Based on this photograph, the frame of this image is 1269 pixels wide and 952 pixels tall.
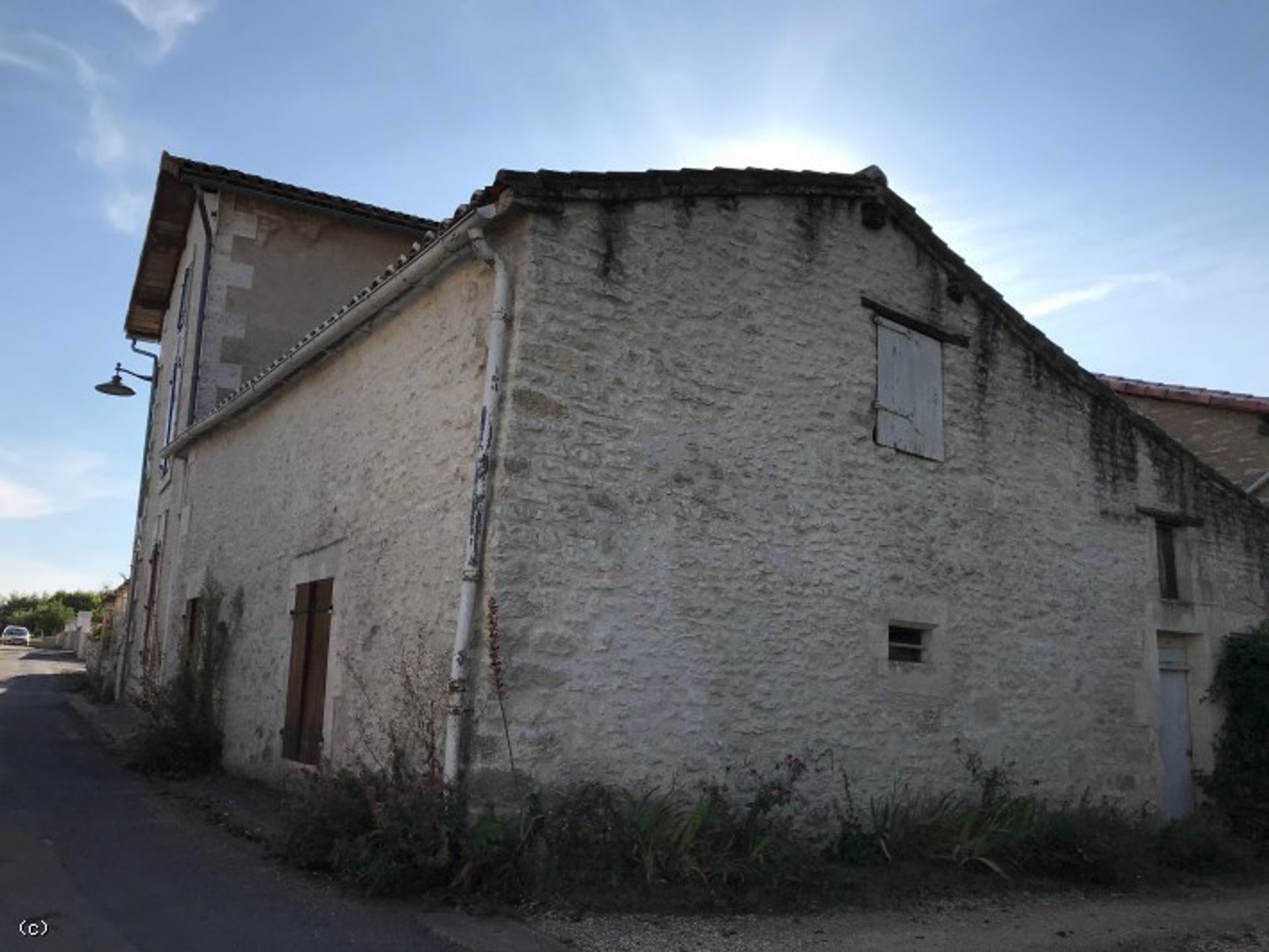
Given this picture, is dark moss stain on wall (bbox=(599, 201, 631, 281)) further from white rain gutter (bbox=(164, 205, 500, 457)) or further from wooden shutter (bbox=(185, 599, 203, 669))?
wooden shutter (bbox=(185, 599, 203, 669))

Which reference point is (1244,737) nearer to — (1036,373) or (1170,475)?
(1170,475)

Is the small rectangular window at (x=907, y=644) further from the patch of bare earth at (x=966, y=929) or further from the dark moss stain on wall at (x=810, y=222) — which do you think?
the dark moss stain on wall at (x=810, y=222)

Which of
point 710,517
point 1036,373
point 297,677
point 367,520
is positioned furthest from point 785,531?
point 297,677

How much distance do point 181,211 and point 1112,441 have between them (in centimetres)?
1211

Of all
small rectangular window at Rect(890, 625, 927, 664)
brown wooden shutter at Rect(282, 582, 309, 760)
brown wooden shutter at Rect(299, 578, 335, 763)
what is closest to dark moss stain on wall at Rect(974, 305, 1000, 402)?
small rectangular window at Rect(890, 625, 927, 664)

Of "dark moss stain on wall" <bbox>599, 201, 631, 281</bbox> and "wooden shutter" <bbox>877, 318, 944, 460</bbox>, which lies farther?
"wooden shutter" <bbox>877, 318, 944, 460</bbox>

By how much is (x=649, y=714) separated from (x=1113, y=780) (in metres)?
5.03

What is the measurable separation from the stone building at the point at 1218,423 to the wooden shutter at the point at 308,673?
9.74 metres

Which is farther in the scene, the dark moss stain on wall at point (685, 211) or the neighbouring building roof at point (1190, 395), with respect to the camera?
the neighbouring building roof at point (1190, 395)

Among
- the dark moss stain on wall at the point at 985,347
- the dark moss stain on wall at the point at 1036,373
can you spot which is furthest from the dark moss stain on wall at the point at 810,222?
the dark moss stain on wall at the point at 1036,373

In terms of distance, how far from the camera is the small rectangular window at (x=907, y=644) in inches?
292

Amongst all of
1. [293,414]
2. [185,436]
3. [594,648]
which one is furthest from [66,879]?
[185,436]

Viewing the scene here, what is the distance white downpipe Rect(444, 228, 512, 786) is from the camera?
17.9 ft

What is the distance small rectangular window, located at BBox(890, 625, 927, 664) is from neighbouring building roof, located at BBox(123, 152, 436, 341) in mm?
8497
